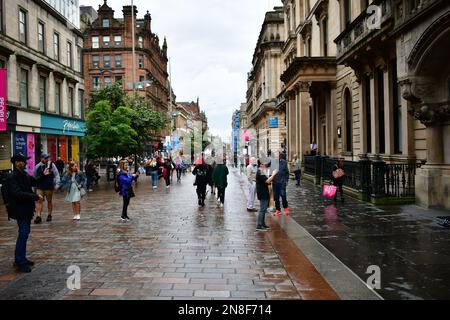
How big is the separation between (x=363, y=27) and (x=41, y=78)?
68.3 feet

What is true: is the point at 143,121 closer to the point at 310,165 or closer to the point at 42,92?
the point at 42,92

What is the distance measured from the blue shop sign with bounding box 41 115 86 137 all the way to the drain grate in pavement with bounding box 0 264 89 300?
869 inches

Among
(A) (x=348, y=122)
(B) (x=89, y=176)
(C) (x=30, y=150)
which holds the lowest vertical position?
(B) (x=89, y=176)

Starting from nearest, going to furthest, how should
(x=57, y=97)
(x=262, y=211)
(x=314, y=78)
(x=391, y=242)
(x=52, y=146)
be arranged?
(x=391, y=242) < (x=262, y=211) < (x=314, y=78) < (x=52, y=146) < (x=57, y=97)

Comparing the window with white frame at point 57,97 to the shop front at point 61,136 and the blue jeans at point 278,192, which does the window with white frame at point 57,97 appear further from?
the blue jeans at point 278,192

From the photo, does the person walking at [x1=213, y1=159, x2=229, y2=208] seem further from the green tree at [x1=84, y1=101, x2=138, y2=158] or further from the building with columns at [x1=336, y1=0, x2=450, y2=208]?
the green tree at [x1=84, y1=101, x2=138, y2=158]

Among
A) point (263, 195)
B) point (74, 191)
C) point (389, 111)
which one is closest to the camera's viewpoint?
point (263, 195)

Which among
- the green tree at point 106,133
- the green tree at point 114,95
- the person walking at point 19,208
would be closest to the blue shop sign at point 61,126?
the green tree at point 106,133

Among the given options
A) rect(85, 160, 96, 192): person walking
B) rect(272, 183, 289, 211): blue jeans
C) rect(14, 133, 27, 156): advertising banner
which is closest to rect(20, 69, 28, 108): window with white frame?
rect(14, 133, 27, 156): advertising banner

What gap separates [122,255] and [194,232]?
240 centimetres

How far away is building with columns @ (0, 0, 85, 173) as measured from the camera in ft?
77.2

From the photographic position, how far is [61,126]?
3081cm

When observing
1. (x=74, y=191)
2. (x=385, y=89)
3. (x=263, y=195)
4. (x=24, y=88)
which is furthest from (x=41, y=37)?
(x=263, y=195)

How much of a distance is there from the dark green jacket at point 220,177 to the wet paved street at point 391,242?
242 cm
